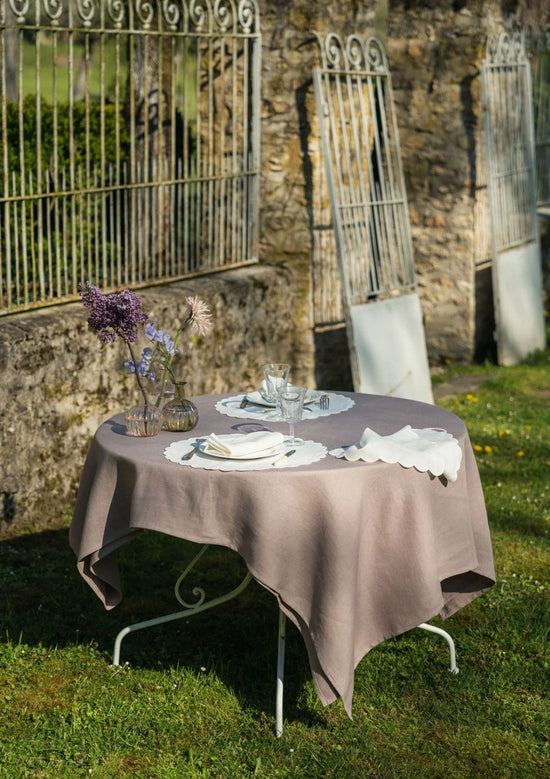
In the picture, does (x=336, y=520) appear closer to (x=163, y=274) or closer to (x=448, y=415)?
(x=448, y=415)

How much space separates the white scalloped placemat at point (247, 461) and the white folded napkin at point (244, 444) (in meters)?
0.03

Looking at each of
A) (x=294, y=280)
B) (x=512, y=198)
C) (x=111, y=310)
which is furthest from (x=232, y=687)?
(x=512, y=198)

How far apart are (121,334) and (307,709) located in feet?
4.78

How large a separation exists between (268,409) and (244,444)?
62 centimetres

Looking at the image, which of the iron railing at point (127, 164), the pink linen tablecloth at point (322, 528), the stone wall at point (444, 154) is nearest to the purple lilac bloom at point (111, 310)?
the pink linen tablecloth at point (322, 528)

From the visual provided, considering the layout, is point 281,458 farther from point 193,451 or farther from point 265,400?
point 265,400

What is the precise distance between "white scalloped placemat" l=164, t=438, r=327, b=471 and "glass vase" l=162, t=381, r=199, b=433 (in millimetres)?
207

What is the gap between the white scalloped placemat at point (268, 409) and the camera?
3.81m

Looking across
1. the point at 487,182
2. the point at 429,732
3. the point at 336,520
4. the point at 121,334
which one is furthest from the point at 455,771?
the point at 487,182

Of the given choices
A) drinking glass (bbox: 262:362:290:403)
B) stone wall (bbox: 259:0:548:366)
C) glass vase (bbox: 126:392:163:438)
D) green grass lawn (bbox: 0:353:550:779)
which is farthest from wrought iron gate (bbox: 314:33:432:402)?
glass vase (bbox: 126:392:163:438)

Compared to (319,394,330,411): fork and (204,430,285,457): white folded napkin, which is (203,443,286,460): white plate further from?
(319,394,330,411): fork

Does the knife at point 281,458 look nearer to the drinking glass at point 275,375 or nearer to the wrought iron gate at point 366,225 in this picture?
the drinking glass at point 275,375

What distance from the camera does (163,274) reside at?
248 inches

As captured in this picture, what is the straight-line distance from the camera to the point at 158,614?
169 inches
